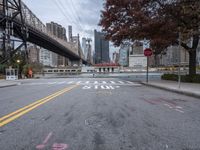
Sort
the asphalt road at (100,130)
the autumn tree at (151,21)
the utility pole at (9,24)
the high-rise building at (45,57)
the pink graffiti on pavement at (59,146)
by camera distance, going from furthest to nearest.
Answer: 1. the high-rise building at (45,57)
2. the utility pole at (9,24)
3. the autumn tree at (151,21)
4. the asphalt road at (100,130)
5. the pink graffiti on pavement at (59,146)

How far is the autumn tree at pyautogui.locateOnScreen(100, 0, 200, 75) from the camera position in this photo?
2218 cm

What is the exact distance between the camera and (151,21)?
885 inches

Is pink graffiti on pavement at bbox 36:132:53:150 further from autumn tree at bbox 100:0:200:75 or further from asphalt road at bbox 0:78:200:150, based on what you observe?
autumn tree at bbox 100:0:200:75

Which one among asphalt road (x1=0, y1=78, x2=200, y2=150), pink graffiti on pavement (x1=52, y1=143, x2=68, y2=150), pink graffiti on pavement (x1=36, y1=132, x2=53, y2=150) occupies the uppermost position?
pink graffiti on pavement (x1=36, y1=132, x2=53, y2=150)

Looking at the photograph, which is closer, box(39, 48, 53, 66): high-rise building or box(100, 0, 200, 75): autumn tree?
box(100, 0, 200, 75): autumn tree

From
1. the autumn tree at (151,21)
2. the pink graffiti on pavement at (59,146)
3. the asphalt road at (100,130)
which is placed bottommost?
the asphalt road at (100,130)

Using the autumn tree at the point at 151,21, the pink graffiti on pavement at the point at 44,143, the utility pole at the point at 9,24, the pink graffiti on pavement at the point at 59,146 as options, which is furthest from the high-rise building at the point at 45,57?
the pink graffiti on pavement at the point at 59,146

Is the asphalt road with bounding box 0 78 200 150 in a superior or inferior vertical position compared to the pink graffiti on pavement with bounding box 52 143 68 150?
inferior

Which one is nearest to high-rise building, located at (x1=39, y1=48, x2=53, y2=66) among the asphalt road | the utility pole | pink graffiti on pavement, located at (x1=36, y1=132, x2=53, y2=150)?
the utility pole

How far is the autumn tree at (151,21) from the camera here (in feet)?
72.8

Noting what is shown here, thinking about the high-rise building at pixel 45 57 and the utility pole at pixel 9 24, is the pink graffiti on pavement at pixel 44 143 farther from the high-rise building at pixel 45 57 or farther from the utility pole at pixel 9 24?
the high-rise building at pixel 45 57

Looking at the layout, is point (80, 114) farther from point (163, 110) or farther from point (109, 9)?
point (109, 9)

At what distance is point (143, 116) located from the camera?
26.0 ft

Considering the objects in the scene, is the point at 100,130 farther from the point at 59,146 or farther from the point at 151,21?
the point at 151,21
